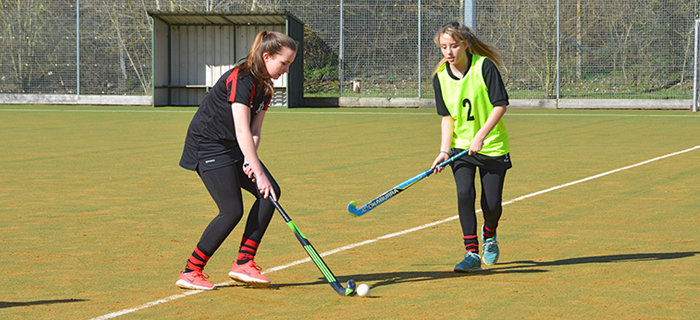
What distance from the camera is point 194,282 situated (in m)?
5.10

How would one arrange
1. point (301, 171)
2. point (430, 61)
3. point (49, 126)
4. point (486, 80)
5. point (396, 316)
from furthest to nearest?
point (430, 61)
point (49, 126)
point (301, 171)
point (486, 80)
point (396, 316)

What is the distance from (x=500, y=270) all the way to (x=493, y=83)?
126cm

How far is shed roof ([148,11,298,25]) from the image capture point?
30062 millimetres

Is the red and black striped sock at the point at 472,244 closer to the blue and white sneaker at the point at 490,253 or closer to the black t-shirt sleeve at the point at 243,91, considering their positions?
the blue and white sneaker at the point at 490,253

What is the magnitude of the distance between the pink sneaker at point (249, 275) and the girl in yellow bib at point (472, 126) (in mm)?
1325

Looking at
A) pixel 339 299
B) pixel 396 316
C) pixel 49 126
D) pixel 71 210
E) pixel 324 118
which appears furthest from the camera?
pixel 324 118

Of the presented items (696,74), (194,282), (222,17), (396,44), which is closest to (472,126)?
(194,282)

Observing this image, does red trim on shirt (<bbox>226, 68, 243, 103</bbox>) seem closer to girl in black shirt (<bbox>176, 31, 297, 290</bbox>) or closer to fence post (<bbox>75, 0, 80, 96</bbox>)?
girl in black shirt (<bbox>176, 31, 297, 290</bbox>)

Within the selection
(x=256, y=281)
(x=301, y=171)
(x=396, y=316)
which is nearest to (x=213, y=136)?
(x=256, y=281)

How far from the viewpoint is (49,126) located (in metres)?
20.1

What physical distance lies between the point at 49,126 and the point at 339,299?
55.1 feet

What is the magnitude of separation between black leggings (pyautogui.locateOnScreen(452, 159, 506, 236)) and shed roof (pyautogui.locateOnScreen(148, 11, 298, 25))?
969 inches

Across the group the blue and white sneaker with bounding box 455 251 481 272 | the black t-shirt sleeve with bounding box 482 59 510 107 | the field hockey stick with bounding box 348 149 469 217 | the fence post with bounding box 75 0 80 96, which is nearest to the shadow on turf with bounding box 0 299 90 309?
the field hockey stick with bounding box 348 149 469 217

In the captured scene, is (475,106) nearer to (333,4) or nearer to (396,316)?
(396,316)
